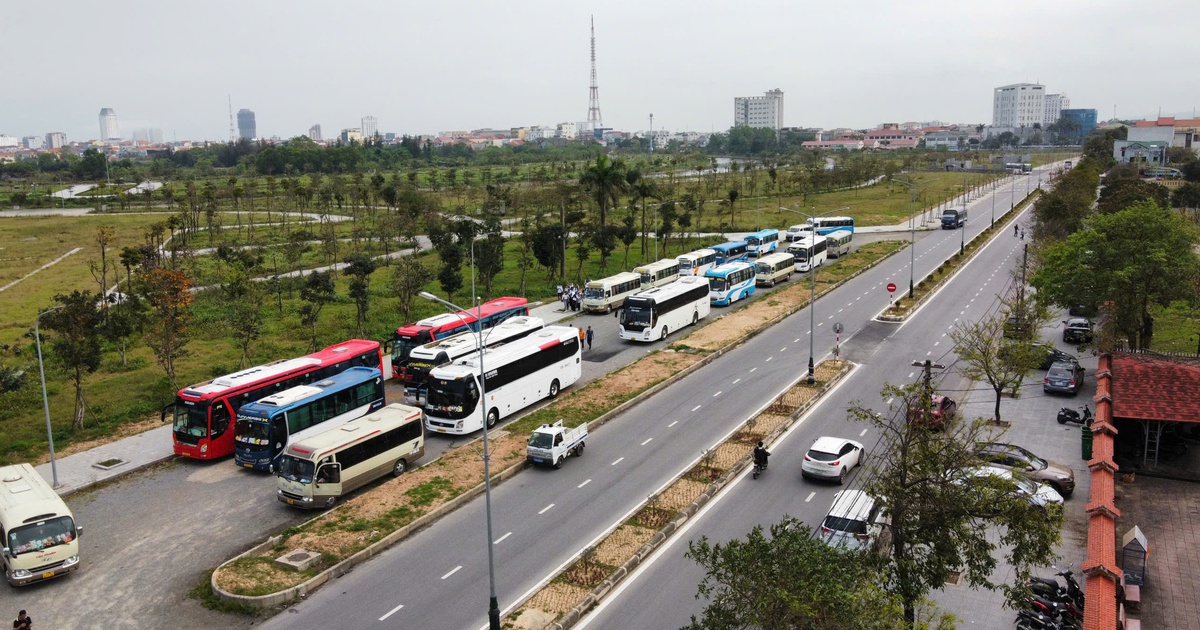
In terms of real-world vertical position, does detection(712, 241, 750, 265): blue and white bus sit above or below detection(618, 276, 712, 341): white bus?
above

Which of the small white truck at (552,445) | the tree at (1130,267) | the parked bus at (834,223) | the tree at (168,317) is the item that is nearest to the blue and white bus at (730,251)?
the parked bus at (834,223)

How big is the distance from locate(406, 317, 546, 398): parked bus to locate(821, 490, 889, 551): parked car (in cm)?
1544

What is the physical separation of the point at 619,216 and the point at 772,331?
142 feet

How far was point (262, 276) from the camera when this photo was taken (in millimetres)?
57188

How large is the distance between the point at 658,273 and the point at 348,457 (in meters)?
31.4

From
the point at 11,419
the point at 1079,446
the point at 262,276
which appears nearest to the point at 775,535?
the point at 1079,446

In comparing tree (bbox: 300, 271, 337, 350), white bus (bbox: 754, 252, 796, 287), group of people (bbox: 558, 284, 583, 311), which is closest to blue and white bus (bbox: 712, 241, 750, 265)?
white bus (bbox: 754, 252, 796, 287)

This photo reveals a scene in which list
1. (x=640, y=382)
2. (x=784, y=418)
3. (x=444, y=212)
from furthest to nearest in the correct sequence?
(x=444, y=212)
(x=640, y=382)
(x=784, y=418)

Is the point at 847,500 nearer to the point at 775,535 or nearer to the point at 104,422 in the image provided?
→ the point at 775,535

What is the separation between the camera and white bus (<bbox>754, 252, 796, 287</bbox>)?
56.9 metres

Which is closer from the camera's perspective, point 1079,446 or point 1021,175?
point 1079,446

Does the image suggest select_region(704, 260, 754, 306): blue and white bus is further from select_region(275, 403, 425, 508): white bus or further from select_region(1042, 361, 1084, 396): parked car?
select_region(275, 403, 425, 508): white bus

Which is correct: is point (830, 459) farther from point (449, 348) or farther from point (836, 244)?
point (836, 244)

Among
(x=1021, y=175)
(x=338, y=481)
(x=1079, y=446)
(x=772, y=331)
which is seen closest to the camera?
(x=338, y=481)
